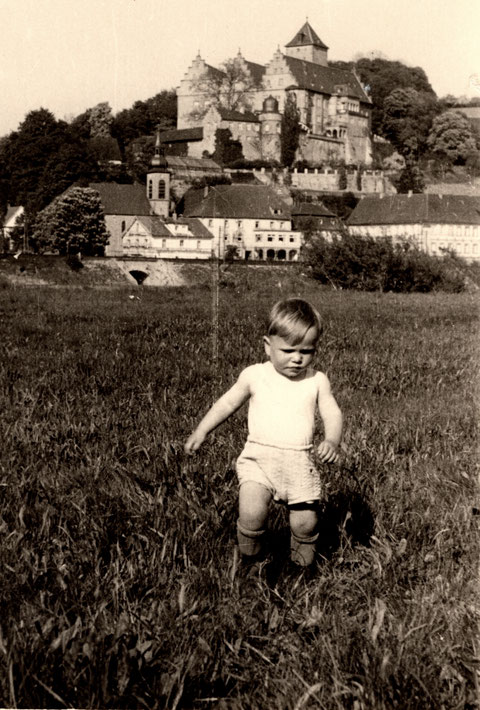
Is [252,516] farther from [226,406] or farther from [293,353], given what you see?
[293,353]

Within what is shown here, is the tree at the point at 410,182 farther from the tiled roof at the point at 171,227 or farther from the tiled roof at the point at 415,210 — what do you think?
the tiled roof at the point at 171,227

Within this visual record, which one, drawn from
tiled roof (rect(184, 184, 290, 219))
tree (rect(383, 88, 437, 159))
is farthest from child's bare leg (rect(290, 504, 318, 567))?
tree (rect(383, 88, 437, 159))

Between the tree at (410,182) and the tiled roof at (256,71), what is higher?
the tiled roof at (256,71)

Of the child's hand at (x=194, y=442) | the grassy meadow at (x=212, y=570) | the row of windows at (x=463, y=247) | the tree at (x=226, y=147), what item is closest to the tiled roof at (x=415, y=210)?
the row of windows at (x=463, y=247)

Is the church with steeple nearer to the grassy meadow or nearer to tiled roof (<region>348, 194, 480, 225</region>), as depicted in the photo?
tiled roof (<region>348, 194, 480, 225</region>)

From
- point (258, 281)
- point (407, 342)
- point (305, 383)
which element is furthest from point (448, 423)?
point (258, 281)
